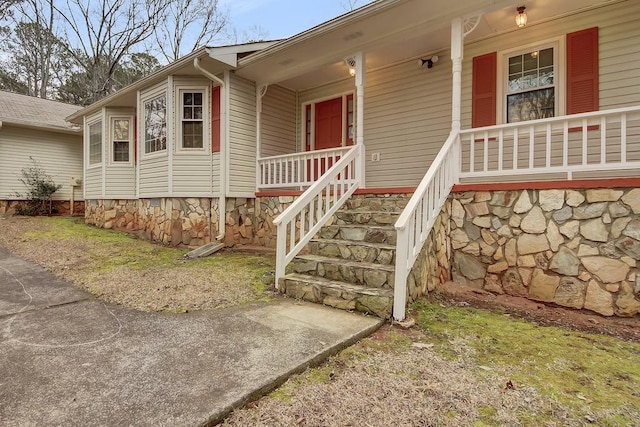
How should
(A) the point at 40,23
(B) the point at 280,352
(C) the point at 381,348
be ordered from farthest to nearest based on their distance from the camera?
1. (A) the point at 40,23
2. (C) the point at 381,348
3. (B) the point at 280,352

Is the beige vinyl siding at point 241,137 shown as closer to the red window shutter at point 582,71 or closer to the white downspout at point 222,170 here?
the white downspout at point 222,170

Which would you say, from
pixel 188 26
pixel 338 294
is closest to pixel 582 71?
pixel 338 294

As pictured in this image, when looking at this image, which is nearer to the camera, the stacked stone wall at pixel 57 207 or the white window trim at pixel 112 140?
the white window trim at pixel 112 140

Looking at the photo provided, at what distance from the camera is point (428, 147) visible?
6.19 metres

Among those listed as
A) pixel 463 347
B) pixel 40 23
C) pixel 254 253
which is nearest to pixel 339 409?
pixel 463 347

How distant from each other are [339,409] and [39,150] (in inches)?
551

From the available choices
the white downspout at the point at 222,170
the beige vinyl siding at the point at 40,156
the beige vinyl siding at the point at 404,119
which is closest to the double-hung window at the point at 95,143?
the beige vinyl siding at the point at 40,156

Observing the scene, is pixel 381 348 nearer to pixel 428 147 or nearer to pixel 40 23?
pixel 428 147

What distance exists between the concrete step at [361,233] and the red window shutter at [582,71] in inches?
124

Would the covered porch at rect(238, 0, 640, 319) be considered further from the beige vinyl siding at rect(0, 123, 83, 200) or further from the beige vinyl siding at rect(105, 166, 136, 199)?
the beige vinyl siding at rect(0, 123, 83, 200)

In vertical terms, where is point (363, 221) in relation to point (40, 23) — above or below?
below

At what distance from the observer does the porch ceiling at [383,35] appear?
469 cm

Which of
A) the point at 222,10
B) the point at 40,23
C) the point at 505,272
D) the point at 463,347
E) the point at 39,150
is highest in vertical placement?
the point at 222,10

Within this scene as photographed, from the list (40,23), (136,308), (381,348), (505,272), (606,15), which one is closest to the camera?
(381,348)
